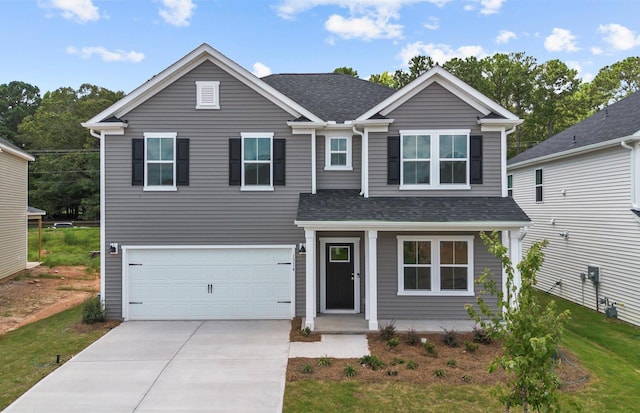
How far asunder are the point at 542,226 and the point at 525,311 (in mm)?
13674

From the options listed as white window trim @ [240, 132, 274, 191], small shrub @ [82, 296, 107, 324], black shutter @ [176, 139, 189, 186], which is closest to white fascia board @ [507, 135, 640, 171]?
white window trim @ [240, 132, 274, 191]

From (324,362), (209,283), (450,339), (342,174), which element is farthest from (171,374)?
(342,174)

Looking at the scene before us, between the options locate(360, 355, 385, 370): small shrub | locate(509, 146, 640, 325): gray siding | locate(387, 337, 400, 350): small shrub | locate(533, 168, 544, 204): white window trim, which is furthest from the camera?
locate(533, 168, 544, 204): white window trim

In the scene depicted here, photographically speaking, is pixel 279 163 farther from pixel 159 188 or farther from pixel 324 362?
pixel 324 362

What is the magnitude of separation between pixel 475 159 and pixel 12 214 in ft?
62.5

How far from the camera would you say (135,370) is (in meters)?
7.72

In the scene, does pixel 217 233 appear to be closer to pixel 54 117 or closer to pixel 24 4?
pixel 24 4

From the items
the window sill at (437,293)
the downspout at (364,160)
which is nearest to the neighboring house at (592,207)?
the window sill at (437,293)

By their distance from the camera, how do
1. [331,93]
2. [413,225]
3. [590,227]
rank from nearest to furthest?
[413,225] < [590,227] < [331,93]

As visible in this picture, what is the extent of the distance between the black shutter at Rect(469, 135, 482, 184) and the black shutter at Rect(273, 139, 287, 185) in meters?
5.24

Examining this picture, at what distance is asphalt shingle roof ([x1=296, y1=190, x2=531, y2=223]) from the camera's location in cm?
995

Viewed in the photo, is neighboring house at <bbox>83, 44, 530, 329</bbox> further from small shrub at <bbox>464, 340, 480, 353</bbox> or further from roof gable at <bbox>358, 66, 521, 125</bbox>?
small shrub at <bbox>464, 340, 480, 353</bbox>

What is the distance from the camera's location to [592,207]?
13094 millimetres

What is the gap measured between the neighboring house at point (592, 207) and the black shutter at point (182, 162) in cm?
1230
